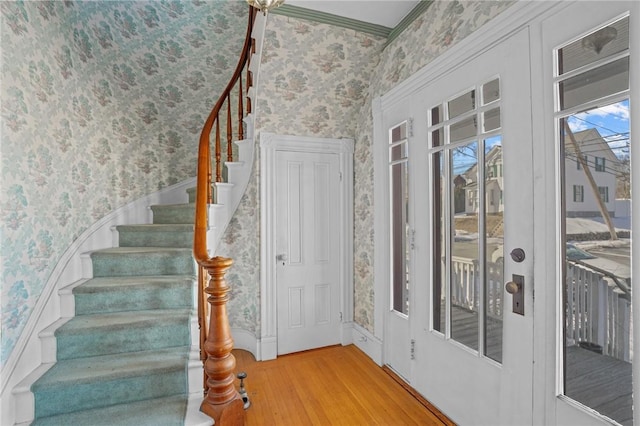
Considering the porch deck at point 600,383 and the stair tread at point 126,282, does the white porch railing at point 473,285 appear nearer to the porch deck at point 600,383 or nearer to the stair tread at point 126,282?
the porch deck at point 600,383

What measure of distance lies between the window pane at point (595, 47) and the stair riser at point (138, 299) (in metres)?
2.43

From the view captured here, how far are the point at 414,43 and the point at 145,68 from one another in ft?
8.33

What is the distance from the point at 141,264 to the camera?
2260 mm

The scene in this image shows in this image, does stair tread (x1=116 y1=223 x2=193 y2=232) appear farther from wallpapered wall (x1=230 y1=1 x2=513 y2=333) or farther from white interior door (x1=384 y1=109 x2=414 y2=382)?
white interior door (x1=384 y1=109 x2=414 y2=382)

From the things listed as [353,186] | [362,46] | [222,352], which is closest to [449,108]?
[362,46]

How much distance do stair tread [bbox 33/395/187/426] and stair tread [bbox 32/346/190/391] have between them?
155 millimetres

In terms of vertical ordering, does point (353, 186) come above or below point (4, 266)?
above

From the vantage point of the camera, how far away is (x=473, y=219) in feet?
5.46

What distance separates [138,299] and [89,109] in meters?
1.50

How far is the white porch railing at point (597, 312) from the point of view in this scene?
1079 mm

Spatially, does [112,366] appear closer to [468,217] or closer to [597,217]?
[468,217]

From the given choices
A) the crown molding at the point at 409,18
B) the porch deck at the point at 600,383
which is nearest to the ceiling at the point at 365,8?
the crown molding at the point at 409,18

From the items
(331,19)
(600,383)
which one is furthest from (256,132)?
(600,383)

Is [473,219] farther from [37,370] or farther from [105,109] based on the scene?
[105,109]
